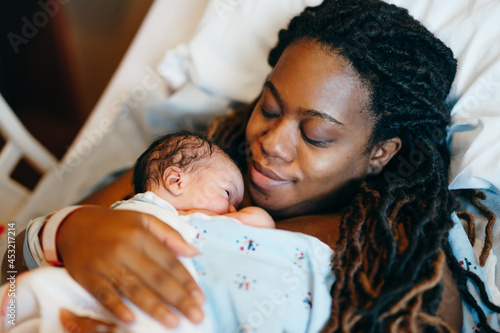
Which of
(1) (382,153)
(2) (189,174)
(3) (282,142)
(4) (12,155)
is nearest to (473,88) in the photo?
(1) (382,153)

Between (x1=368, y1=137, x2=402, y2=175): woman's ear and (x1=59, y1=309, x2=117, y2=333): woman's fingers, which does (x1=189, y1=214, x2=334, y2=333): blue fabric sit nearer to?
(x1=59, y1=309, x2=117, y2=333): woman's fingers

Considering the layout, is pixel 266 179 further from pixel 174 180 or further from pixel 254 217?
pixel 174 180

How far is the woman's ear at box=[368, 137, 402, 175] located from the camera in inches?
46.4

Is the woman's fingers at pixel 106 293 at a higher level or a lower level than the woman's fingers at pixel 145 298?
lower

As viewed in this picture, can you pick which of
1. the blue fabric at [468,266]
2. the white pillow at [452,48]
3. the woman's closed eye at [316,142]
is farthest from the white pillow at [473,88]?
the woman's closed eye at [316,142]

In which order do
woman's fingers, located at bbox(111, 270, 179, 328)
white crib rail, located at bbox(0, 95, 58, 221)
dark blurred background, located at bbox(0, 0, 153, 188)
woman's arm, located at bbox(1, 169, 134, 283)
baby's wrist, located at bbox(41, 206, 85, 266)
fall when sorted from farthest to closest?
dark blurred background, located at bbox(0, 0, 153, 188), white crib rail, located at bbox(0, 95, 58, 221), woman's arm, located at bbox(1, 169, 134, 283), baby's wrist, located at bbox(41, 206, 85, 266), woman's fingers, located at bbox(111, 270, 179, 328)

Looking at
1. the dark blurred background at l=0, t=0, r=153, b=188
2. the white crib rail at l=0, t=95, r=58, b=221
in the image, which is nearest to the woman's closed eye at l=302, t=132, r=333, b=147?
the white crib rail at l=0, t=95, r=58, b=221

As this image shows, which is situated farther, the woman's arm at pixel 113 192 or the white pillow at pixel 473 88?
the woman's arm at pixel 113 192

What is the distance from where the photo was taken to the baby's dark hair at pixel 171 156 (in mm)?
1086

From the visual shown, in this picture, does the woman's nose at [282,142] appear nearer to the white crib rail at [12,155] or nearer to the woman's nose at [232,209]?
the woman's nose at [232,209]

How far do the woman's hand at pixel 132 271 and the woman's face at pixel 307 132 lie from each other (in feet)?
1.22

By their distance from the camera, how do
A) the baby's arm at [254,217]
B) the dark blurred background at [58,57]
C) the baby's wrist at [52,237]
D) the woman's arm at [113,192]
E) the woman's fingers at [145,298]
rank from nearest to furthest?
the woman's fingers at [145,298] → the baby's wrist at [52,237] → the baby's arm at [254,217] → the woman's arm at [113,192] → the dark blurred background at [58,57]

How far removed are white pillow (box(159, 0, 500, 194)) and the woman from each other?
0.08 meters

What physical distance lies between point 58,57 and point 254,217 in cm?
191
